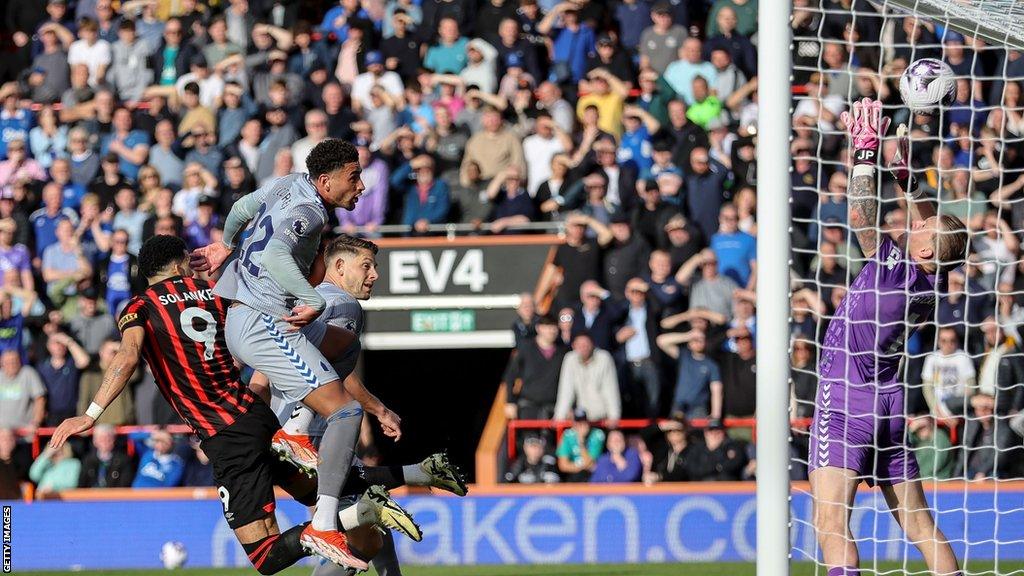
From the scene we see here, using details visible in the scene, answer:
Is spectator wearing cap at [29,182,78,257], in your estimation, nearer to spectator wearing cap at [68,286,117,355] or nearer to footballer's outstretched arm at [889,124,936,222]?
spectator wearing cap at [68,286,117,355]

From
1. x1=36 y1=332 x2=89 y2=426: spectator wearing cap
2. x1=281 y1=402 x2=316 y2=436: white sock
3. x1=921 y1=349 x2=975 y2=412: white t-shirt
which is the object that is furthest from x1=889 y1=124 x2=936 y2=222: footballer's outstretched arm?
x1=36 y1=332 x2=89 y2=426: spectator wearing cap

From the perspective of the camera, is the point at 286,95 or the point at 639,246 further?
the point at 286,95

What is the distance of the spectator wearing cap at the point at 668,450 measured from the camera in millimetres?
13148

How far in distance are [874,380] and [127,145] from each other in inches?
437

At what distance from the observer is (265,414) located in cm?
731

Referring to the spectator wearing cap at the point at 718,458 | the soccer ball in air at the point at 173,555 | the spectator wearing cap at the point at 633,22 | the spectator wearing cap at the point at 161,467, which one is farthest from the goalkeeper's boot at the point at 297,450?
the spectator wearing cap at the point at 633,22

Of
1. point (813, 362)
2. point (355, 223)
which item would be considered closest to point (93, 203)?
point (355, 223)

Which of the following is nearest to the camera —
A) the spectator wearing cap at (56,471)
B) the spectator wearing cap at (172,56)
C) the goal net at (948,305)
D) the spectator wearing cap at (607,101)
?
the goal net at (948,305)

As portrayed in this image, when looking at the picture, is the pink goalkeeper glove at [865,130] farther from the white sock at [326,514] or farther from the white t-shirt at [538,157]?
the white t-shirt at [538,157]

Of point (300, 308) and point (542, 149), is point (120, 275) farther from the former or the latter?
point (300, 308)

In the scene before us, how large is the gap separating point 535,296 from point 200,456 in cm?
354

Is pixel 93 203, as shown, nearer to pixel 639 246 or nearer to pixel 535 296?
pixel 535 296

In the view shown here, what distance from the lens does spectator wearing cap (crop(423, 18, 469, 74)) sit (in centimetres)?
1630

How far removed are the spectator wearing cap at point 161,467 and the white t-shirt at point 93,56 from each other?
543 centimetres
